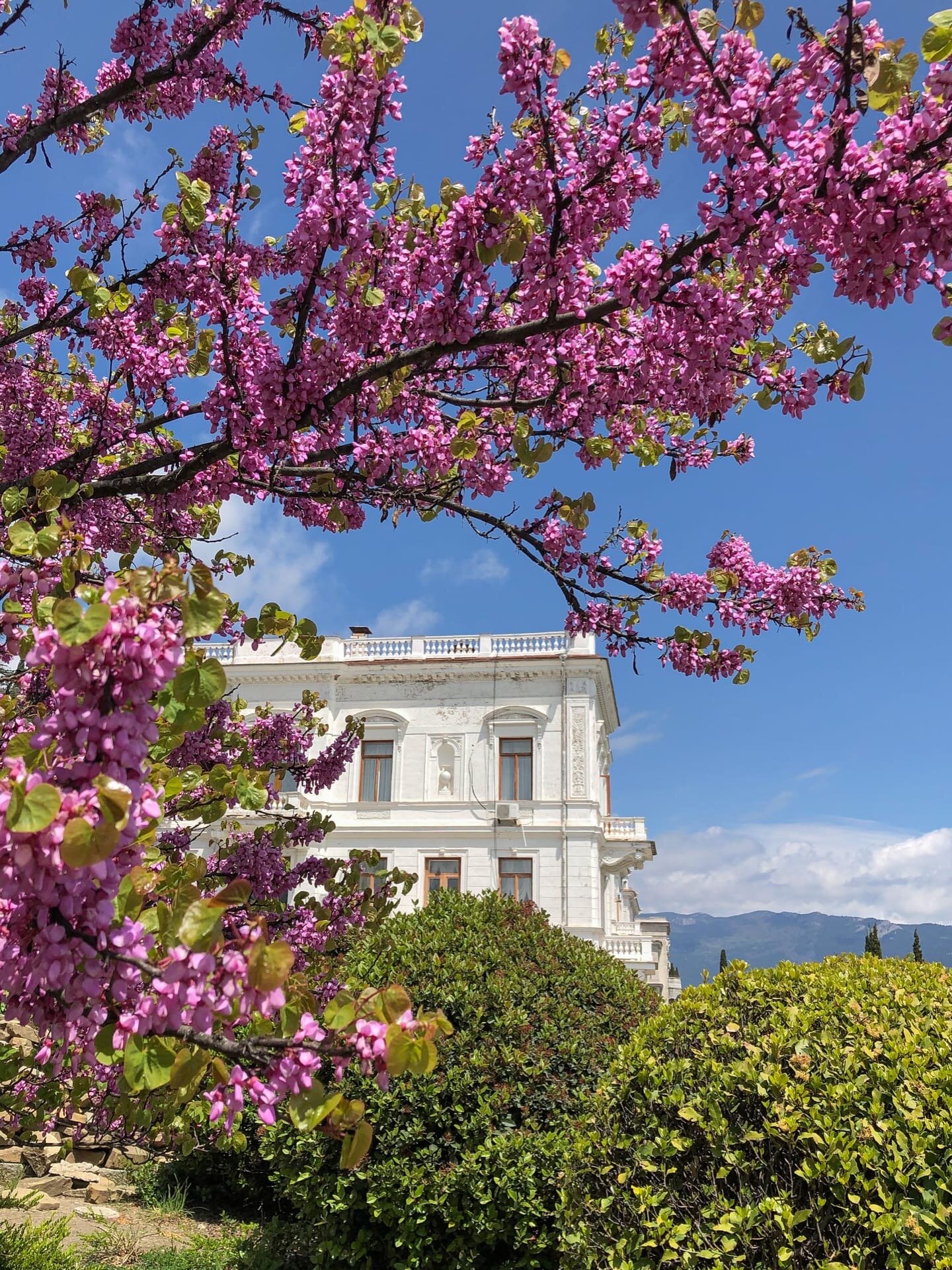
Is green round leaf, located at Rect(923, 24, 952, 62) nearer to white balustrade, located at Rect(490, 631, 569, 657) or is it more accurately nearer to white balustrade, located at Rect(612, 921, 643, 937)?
white balustrade, located at Rect(490, 631, 569, 657)

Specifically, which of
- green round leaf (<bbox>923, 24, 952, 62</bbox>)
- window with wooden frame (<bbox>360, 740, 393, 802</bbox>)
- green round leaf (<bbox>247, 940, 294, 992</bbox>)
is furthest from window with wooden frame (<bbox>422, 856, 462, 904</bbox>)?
green round leaf (<bbox>923, 24, 952, 62</bbox>)

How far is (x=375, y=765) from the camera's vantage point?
30.0 m

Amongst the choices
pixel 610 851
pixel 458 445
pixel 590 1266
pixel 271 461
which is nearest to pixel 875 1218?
pixel 590 1266

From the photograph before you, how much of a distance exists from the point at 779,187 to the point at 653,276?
0.45m

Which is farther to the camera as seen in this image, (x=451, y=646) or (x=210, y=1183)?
(x=451, y=646)

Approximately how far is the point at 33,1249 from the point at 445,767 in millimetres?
23323

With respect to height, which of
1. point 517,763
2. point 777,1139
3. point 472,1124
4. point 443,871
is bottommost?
point 472,1124

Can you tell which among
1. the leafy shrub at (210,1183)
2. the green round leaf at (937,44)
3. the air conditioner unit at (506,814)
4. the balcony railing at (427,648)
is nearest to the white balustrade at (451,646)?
the balcony railing at (427,648)

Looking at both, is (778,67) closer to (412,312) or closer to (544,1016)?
(412,312)

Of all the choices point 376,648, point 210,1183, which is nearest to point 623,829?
point 376,648

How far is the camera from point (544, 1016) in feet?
20.9

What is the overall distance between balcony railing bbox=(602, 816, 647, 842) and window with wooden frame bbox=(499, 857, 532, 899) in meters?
2.80

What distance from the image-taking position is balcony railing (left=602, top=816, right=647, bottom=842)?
95.9 feet

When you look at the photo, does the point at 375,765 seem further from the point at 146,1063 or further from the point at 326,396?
the point at 146,1063
